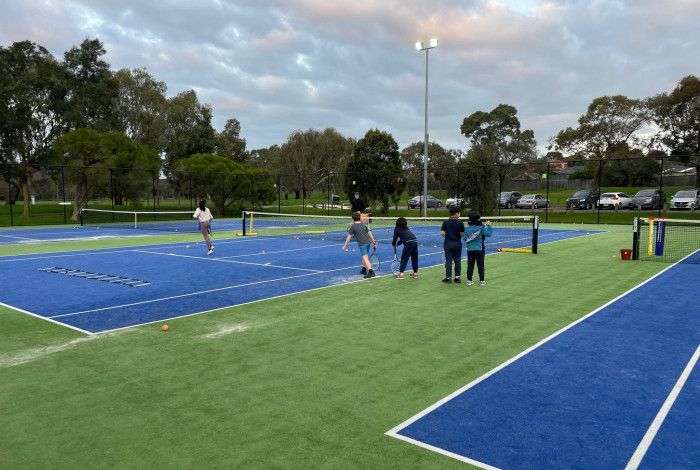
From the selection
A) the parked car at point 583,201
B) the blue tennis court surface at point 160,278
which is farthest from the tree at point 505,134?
the blue tennis court surface at point 160,278

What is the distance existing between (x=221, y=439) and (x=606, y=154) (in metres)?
70.5

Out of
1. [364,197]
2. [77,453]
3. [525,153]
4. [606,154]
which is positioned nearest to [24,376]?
[77,453]

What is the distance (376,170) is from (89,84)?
100 ft

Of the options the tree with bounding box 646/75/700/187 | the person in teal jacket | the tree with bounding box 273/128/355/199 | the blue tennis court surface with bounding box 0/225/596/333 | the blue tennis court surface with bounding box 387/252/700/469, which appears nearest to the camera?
the blue tennis court surface with bounding box 387/252/700/469

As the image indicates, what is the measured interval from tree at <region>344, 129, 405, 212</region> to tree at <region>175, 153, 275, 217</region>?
324 inches

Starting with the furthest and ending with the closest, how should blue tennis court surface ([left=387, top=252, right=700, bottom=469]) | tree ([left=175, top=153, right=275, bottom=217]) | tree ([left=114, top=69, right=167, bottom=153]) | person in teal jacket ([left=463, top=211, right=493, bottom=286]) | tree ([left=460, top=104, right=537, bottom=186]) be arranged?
tree ([left=460, top=104, right=537, bottom=186]), tree ([left=114, top=69, right=167, bottom=153]), tree ([left=175, top=153, right=275, bottom=217]), person in teal jacket ([left=463, top=211, right=493, bottom=286]), blue tennis court surface ([left=387, top=252, right=700, bottom=469])

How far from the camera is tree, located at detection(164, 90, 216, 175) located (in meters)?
60.3

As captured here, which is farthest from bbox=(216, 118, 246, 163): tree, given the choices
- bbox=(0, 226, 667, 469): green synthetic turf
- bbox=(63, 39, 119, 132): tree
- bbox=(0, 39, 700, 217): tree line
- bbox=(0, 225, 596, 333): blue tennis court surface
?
bbox=(0, 226, 667, 469): green synthetic turf

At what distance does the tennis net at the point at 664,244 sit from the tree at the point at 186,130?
160ft

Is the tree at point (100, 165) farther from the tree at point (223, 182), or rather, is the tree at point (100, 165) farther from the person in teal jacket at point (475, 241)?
the person in teal jacket at point (475, 241)

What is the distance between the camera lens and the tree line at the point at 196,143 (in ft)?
134

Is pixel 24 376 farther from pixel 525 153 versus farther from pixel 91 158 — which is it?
pixel 525 153

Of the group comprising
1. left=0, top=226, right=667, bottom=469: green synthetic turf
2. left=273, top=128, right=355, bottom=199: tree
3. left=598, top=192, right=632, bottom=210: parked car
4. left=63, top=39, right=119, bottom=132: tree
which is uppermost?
left=63, top=39, right=119, bottom=132: tree

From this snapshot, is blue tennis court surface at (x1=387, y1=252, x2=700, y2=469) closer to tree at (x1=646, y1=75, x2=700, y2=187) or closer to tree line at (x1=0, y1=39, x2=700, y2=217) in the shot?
tree line at (x1=0, y1=39, x2=700, y2=217)
